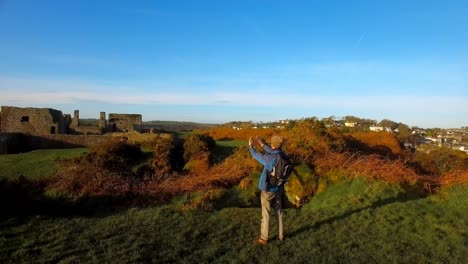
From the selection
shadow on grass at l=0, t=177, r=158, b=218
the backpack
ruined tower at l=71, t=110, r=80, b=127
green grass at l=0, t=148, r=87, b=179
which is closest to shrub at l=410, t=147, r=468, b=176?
the backpack

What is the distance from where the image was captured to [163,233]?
7.29 metres

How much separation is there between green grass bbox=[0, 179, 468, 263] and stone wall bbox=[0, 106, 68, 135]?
25338mm

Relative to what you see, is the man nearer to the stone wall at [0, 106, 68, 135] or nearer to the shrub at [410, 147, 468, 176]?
the shrub at [410, 147, 468, 176]

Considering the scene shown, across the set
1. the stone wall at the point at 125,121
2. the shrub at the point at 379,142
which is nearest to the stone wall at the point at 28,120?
the stone wall at the point at 125,121

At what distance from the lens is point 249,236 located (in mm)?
7160

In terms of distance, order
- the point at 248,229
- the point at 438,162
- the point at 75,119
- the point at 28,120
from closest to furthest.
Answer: the point at 248,229
the point at 438,162
the point at 28,120
the point at 75,119

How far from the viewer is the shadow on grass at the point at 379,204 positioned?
25.5 ft

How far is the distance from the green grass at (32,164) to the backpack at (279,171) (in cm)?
1110

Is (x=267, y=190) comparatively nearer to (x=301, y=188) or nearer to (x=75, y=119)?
(x=301, y=188)

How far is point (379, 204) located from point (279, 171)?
450 cm

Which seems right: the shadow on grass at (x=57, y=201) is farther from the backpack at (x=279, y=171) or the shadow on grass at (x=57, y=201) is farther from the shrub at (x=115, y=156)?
the backpack at (x=279, y=171)

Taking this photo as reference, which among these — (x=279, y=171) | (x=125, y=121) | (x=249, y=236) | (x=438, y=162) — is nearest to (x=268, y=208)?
(x=279, y=171)

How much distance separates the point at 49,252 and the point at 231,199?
19.8 feet

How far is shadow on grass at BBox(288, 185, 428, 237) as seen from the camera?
7.76m
